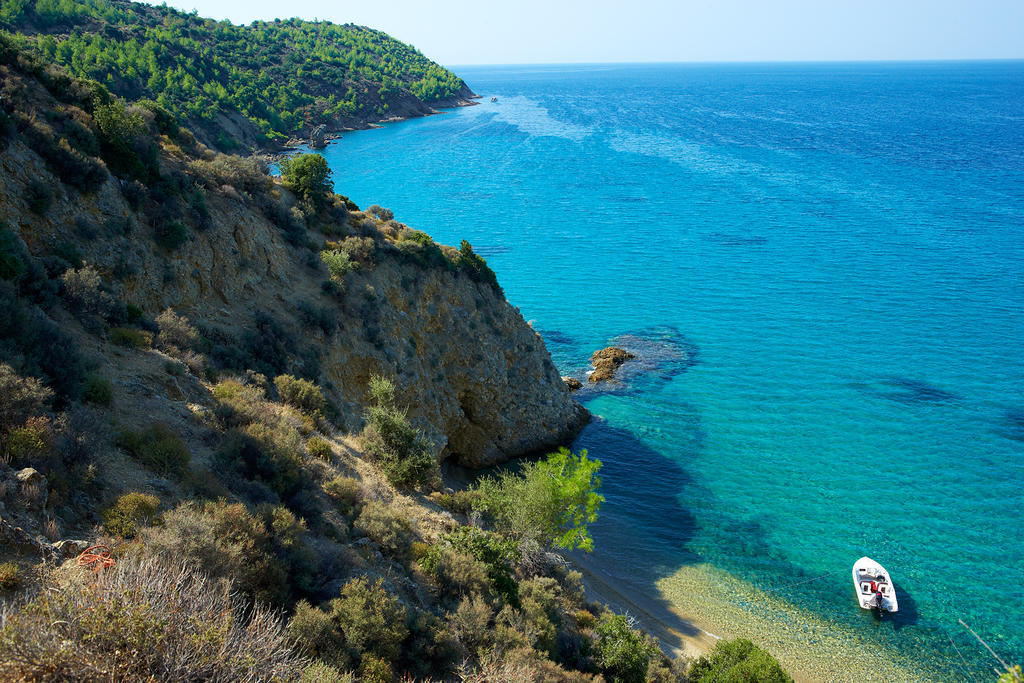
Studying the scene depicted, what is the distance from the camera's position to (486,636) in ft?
46.0

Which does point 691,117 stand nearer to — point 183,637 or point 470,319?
point 470,319

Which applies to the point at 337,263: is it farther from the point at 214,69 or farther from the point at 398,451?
the point at 214,69

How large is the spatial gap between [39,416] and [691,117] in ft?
585

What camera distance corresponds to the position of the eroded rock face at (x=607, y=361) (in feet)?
142

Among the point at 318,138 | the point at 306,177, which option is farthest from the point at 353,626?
the point at 318,138

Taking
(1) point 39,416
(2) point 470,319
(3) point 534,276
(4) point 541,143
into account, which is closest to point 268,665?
(1) point 39,416

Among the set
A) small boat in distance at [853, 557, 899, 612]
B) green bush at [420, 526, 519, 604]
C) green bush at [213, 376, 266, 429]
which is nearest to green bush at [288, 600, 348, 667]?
green bush at [420, 526, 519, 604]

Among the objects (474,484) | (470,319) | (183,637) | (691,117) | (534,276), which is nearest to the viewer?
(183,637)

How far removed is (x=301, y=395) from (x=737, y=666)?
55.2 ft

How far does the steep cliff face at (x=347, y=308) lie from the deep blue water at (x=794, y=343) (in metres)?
6.25

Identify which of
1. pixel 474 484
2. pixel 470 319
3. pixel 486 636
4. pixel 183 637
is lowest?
pixel 474 484

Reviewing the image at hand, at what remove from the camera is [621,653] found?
1673cm

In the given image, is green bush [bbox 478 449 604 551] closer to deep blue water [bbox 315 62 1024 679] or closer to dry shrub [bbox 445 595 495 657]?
deep blue water [bbox 315 62 1024 679]

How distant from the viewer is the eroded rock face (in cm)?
4322
